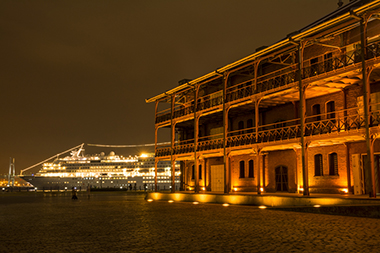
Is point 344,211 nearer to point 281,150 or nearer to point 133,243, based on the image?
point 133,243

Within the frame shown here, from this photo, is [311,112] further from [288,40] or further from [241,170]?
[241,170]

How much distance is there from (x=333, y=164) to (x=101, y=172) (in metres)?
113

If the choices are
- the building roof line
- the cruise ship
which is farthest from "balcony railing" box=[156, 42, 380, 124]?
the cruise ship

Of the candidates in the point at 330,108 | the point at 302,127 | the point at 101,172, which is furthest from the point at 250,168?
the point at 101,172

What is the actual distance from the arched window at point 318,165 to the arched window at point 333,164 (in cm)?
73

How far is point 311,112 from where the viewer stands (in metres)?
23.9

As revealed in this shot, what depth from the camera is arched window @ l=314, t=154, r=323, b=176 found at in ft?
76.5

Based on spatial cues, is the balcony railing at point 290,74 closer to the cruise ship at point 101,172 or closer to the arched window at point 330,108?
the arched window at point 330,108

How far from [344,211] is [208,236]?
7241mm

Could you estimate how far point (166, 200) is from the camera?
30.5m

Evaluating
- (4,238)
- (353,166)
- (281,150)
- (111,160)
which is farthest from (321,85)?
(111,160)

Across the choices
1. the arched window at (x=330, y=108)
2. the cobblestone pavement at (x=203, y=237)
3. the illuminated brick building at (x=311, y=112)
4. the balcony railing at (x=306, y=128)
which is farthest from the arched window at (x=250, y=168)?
the cobblestone pavement at (x=203, y=237)

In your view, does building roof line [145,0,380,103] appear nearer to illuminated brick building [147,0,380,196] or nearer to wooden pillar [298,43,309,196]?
illuminated brick building [147,0,380,196]

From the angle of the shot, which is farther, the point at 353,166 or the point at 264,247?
the point at 353,166
